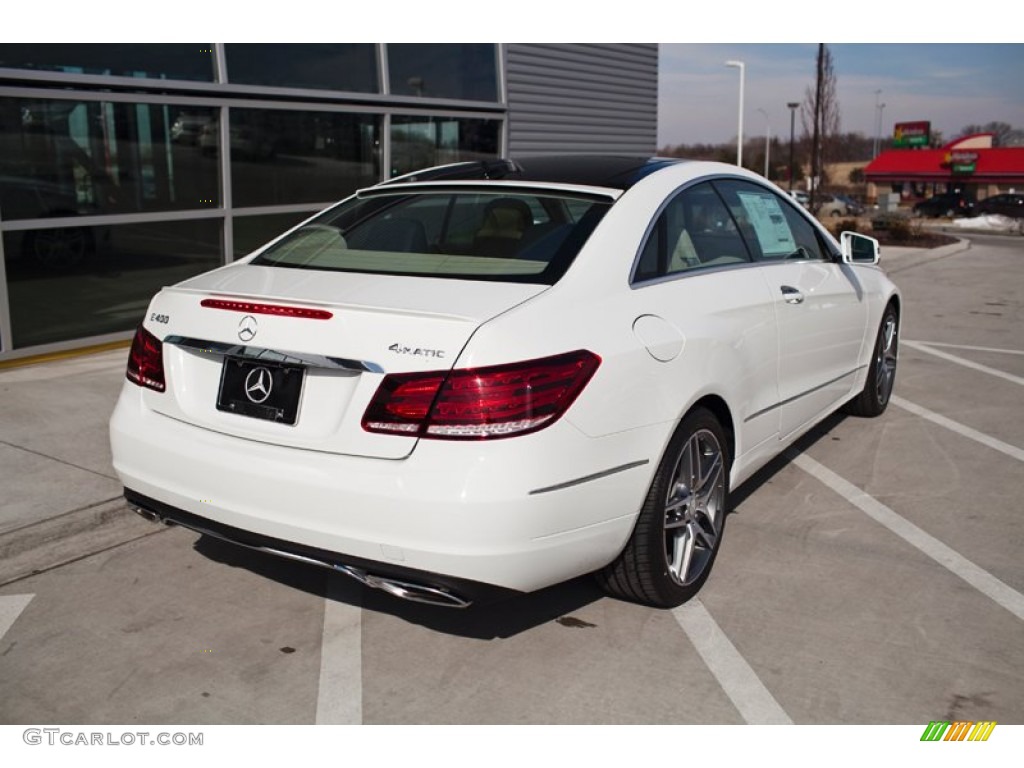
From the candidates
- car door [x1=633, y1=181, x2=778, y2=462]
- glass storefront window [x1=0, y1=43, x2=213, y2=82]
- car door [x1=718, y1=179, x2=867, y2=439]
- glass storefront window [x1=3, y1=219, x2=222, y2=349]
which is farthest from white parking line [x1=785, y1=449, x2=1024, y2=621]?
glass storefront window [x1=0, y1=43, x2=213, y2=82]

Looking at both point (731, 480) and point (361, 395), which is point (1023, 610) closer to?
point (731, 480)

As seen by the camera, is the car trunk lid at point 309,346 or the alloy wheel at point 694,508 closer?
the car trunk lid at point 309,346

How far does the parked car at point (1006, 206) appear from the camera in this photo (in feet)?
130

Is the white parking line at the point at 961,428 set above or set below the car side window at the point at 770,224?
→ below

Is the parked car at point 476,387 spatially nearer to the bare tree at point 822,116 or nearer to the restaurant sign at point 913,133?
the bare tree at point 822,116

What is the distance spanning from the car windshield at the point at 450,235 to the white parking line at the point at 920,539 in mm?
2075

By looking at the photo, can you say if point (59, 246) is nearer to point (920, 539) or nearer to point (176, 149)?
point (176, 149)

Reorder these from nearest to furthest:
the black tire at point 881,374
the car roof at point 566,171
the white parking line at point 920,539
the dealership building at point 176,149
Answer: the white parking line at point 920,539 → the car roof at point 566,171 → the black tire at point 881,374 → the dealership building at point 176,149

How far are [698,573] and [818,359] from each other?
168 centimetres

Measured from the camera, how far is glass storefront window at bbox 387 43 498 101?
10727 millimetres

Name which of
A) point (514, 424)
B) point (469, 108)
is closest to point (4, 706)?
point (514, 424)

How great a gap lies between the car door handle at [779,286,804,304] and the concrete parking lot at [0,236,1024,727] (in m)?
1.00

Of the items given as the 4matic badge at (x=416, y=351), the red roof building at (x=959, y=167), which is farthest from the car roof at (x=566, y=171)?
the red roof building at (x=959, y=167)

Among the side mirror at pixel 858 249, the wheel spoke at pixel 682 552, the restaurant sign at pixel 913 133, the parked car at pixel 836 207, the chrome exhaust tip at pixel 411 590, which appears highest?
the restaurant sign at pixel 913 133
